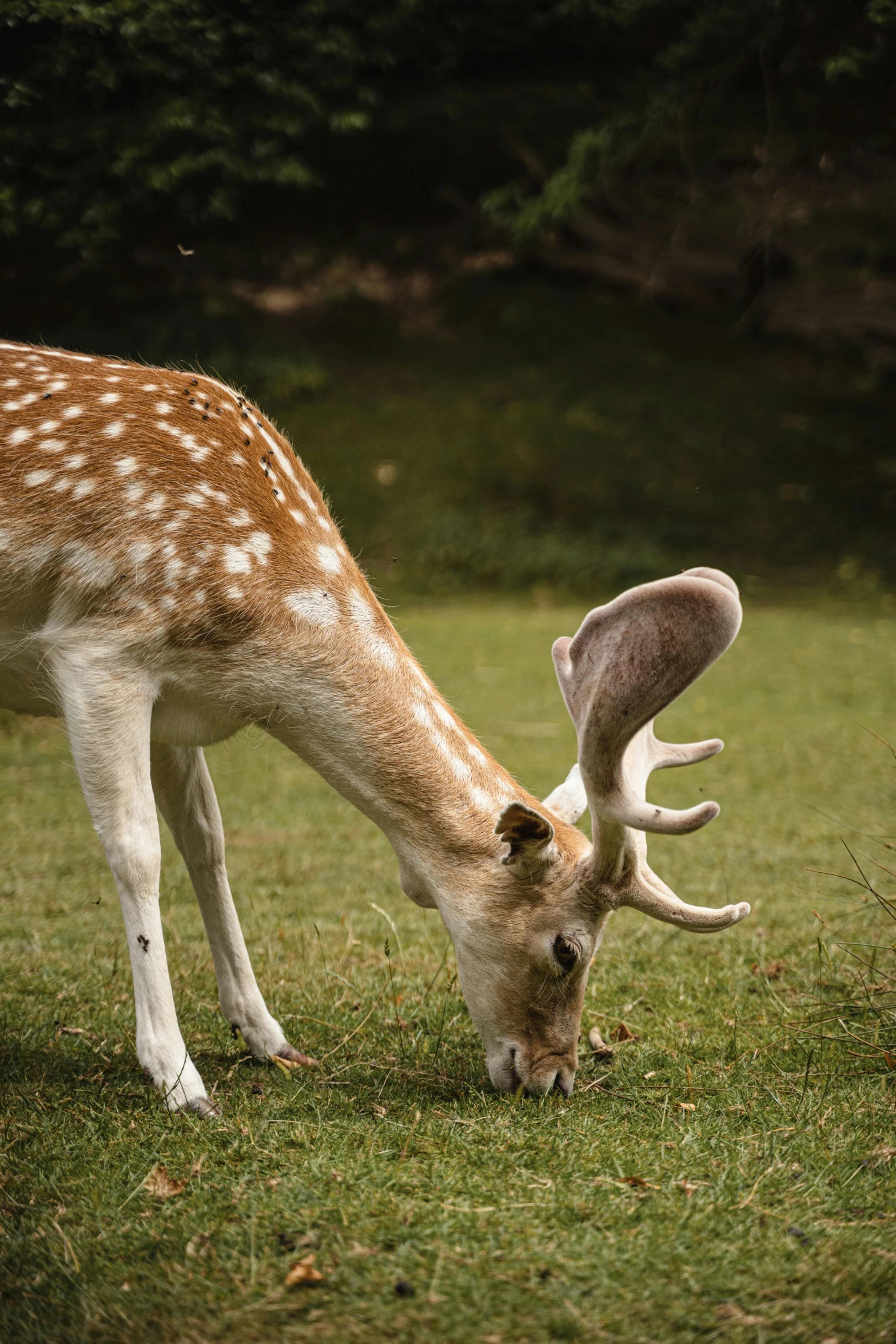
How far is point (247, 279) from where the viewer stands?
1841 centimetres

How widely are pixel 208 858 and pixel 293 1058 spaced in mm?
665

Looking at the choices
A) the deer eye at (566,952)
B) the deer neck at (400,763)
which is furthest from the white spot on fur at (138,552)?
the deer eye at (566,952)

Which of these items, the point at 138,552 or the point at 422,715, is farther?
the point at 422,715

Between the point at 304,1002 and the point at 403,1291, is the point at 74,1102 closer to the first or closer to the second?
the point at 304,1002

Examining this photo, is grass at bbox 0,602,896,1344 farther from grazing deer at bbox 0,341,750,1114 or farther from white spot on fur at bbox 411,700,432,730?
white spot on fur at bbox 411,700,432,730

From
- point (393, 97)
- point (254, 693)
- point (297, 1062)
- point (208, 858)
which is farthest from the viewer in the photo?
point (393, 97)

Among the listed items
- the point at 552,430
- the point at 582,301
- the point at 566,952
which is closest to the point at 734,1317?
the point at 566,952

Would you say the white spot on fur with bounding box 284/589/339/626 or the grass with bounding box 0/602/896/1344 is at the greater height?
the white spot on fur with bounding box 284/589/339/626

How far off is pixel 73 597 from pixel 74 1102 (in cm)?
133

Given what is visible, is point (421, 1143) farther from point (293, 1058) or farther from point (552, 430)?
point (552, 430)

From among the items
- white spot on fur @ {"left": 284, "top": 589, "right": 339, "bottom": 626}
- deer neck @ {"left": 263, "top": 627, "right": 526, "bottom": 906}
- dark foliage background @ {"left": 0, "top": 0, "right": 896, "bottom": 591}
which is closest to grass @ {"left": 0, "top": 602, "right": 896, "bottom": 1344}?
deer neck @ {"left": 263, "top": 627, "right": 526, "bottom": 906}

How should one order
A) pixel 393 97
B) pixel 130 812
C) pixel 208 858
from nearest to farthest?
pixel 130 812 → pixel 208 858 → pixel 393 97

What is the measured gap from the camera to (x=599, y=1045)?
3725mm

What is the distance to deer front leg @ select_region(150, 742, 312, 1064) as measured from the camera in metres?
3.77
